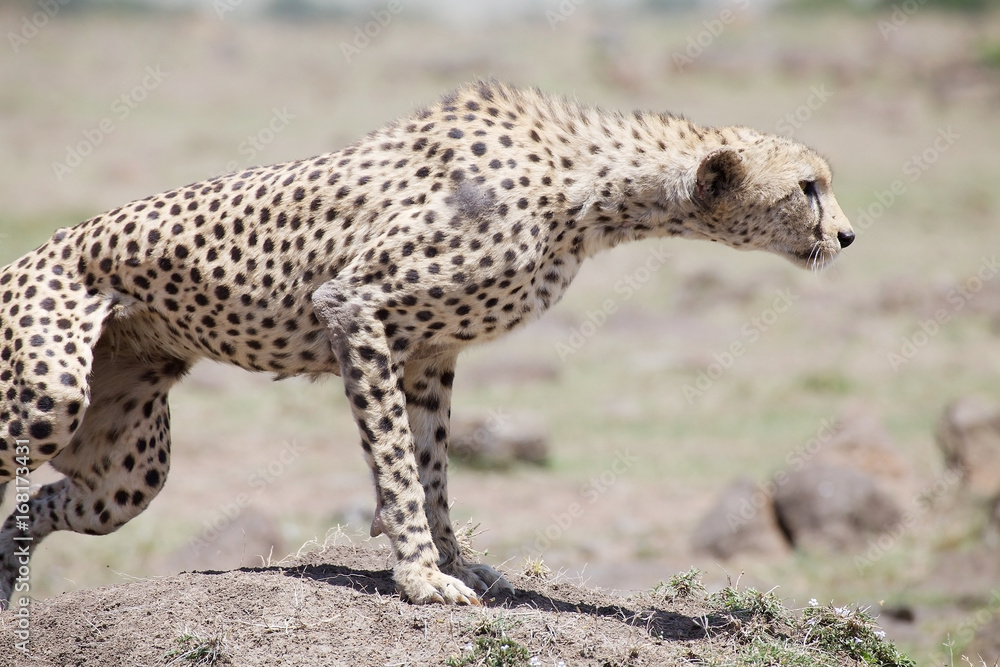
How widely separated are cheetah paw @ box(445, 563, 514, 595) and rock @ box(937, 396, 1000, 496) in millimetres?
6990

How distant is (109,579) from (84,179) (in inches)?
578

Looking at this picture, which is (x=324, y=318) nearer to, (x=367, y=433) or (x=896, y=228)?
(x=367, y=433)

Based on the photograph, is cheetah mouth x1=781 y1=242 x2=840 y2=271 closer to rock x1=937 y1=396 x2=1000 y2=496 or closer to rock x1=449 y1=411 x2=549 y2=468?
rock x1=937 y1=396 x2=1000 y2=496

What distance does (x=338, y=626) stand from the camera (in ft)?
14.9

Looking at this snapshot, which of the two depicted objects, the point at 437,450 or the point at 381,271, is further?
the point at 437,450

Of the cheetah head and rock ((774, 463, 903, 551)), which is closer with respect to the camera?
the cheetah head

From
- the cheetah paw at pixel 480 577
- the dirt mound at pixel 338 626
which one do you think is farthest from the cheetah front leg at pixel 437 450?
the dirt mound at pixel 338 626

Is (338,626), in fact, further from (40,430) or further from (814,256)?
(814,256)

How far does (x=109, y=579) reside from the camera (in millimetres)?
9148

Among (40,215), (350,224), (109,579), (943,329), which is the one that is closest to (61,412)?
(350,224)

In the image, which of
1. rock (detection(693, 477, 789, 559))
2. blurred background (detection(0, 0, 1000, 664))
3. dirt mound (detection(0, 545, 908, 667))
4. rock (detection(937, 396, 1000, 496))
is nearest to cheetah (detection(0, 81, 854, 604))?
dirt mound (detection(0, 545, 908, 667))

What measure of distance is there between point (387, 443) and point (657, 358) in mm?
11810

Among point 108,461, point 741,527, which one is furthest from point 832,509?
point 108,461

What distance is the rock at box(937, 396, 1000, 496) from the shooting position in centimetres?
1086
